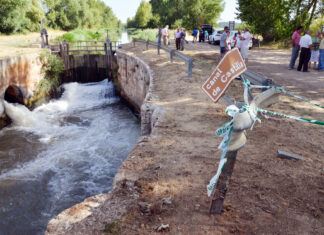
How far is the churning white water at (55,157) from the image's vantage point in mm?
6855

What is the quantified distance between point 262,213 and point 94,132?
375 inches

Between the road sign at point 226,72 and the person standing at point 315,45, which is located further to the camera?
the person standing at point 315,45

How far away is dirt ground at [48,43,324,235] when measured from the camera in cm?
315

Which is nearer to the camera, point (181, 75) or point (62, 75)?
point (181, 75)

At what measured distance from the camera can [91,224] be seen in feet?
10.6

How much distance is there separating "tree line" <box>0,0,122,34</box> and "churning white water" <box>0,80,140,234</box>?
10167 mm

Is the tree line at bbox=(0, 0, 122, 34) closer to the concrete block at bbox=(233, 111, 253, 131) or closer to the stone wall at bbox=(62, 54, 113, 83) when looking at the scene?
the stone wall at bbox=(62, 54, 113, 83)

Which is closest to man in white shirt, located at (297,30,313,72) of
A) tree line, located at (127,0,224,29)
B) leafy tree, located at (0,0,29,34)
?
leafy tree, located at (0,0,29,34)

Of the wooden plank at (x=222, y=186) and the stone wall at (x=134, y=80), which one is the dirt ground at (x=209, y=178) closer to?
the wooden plank at (x=222, y=186)

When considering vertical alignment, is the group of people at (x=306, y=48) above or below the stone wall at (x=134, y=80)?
above

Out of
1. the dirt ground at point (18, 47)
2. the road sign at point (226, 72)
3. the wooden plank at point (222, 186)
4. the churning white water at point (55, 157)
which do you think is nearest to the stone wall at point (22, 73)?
the dirt ground at point (18, 47)

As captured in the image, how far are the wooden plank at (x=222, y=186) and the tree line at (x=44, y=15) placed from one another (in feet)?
68.0

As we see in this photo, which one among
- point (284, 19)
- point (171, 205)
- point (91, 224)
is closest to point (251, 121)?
point (171, 205)

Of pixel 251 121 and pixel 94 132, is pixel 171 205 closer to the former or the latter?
pixel 251 121
